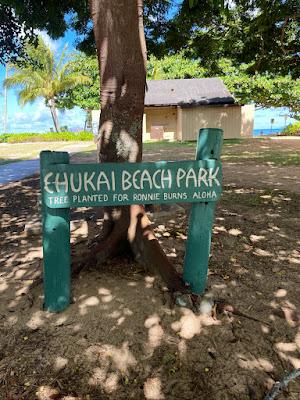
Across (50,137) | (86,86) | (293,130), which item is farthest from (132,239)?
(86,86)

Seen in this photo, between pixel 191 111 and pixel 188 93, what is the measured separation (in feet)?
5.94

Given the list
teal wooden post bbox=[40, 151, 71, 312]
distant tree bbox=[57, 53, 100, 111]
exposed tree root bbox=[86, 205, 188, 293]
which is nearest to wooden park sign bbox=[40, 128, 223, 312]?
teal wooden post bbox=[40, 151, 71, 312]

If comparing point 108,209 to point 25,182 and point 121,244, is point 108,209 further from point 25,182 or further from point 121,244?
point 25,182

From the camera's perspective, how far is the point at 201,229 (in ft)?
9.54

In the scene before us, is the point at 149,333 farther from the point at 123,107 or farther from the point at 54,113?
the point at 54,113

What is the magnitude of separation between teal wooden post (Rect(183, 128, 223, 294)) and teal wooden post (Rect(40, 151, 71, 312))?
100 centimetres

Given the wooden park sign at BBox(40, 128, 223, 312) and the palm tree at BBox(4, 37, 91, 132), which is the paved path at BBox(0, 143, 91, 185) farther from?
the palm tree at BBox(4, 37, 91, 132)

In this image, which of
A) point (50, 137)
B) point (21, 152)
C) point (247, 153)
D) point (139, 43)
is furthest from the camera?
point (50, 137)

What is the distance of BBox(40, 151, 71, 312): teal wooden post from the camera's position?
2.57m

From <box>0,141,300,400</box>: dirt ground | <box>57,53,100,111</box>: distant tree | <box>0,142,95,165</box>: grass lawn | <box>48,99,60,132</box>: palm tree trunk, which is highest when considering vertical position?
<box>57,53,100,111</box>: distant tree

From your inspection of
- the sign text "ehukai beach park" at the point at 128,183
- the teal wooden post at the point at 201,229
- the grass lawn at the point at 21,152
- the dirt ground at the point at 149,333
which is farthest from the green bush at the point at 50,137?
the sign text "ehukai beach park" at the point at 128,183

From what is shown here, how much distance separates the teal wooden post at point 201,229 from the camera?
8.92 feet

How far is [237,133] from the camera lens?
2733 centimetres

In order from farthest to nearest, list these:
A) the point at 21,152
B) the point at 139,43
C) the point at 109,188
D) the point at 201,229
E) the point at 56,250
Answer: the point at 21,152 < the point at 139,43 < the point at 201,229 < the point at 56,250 < the point at 109,188
